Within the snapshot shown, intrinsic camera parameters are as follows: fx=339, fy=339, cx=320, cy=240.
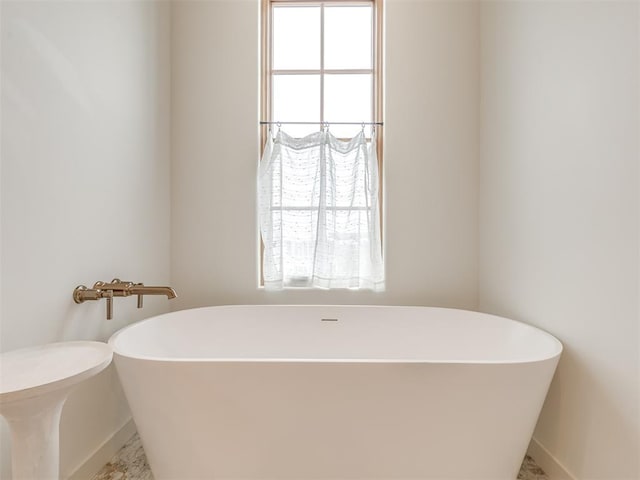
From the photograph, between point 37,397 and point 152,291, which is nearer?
point 37,397

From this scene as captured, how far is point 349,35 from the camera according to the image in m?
2.21

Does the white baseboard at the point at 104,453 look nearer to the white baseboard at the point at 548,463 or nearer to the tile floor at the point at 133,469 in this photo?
the tile floor at the point at 133,469

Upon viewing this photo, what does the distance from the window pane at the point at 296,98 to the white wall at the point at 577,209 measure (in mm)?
1087

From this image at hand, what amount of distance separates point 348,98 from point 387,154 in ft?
1.53

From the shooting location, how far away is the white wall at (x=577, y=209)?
1107 mm

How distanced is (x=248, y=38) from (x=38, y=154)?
1433mm

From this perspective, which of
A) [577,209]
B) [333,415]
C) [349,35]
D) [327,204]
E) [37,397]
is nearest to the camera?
[37,397]

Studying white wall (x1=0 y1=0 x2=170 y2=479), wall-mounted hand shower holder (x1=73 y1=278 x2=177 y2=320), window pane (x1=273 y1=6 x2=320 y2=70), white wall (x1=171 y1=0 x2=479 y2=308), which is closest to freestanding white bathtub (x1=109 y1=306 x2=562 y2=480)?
wall-mounted hand shower holder (x1=73 y1=278 x2=177 y2=320)

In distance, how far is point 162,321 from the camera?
171 cm

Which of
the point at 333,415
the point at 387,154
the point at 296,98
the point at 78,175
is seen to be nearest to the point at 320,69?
the point at 296,98

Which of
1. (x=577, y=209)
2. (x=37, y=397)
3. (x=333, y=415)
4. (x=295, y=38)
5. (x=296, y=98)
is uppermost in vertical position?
(x=295, y=38)

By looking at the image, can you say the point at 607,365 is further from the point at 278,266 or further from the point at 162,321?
the point at 162,321

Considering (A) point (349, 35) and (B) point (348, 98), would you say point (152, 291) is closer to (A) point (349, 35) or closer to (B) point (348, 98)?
(B) point (348, 98)

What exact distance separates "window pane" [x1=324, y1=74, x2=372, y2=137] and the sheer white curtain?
0.21m
